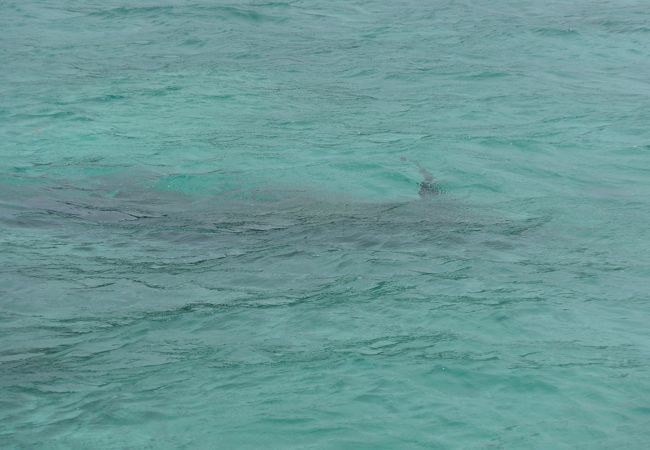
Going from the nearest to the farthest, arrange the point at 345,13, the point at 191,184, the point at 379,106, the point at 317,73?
the point at 191,184, the point at 379,106, the point at 317,73, the point at 345,13

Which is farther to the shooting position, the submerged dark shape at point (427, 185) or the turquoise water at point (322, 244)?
the submerged dark shape at point (427, 185)

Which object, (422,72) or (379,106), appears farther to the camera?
(422,72)

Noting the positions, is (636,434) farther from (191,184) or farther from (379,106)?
(379,106)

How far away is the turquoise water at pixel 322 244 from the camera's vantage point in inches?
193

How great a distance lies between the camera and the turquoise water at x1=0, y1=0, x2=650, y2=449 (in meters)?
4.91

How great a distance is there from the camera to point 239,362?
5.28 metres

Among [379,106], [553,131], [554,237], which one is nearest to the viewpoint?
[554,237]

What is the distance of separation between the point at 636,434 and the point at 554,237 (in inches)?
101

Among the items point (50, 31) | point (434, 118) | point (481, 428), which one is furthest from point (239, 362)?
point (50, 31)

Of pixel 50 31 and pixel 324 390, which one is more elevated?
pixel 50 31

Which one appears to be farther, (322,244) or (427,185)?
(427,185)

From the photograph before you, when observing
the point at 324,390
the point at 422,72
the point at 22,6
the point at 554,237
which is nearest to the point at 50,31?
the point at 22,6

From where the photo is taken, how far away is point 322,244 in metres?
6.75

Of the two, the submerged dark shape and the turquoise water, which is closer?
the turquoise water
